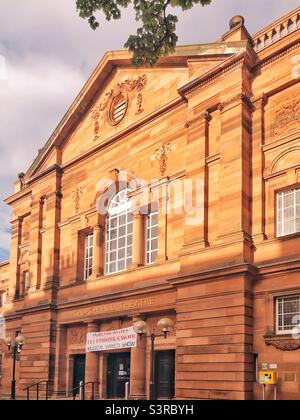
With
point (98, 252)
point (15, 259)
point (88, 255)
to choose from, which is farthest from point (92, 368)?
point (15, 259)

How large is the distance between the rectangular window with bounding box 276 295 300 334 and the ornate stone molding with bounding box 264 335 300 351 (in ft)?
1.05

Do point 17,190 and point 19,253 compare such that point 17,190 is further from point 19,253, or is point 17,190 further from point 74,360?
point 74,360

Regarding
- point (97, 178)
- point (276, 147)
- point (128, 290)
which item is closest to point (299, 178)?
point (276, 147)

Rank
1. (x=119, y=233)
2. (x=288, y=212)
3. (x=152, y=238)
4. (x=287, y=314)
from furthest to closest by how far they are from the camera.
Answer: (x=119, y=233) → (x=152, y=238) → (x=288, y=212) → (x=287, y=314)

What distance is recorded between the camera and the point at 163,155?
24.7 meters

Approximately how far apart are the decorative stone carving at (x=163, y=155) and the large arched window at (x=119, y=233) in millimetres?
2449

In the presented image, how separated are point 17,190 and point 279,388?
21822mm

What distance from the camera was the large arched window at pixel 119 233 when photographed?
86.0 ft

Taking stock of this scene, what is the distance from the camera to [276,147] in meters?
20.4

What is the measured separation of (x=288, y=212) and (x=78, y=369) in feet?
43.0

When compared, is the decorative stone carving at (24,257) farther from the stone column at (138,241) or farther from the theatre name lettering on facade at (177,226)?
the stone column at (138,241)

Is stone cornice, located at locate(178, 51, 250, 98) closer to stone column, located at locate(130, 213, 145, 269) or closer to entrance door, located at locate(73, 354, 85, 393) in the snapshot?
stone column, located at locate(130, 213, 145, 269)

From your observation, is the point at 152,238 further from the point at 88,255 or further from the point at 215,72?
the point at 215,72
